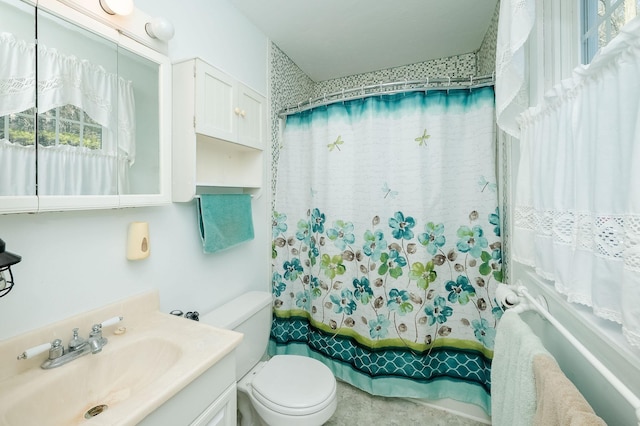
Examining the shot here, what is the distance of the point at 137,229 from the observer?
1065 millimetres

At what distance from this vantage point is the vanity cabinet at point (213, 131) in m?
1.20

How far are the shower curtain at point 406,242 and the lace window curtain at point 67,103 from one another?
44.9 inches

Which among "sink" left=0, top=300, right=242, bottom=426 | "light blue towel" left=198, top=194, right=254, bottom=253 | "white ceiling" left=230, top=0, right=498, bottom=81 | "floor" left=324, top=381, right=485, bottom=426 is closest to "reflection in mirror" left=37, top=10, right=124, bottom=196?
"light blue towel" left=198, top=194, right=254, bottom=253

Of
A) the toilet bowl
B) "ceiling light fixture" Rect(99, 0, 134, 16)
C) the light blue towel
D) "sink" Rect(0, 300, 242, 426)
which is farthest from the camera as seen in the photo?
the light blue towel

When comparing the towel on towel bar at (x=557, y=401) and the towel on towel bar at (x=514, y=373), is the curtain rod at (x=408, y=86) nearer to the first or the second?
the towel on towel bar at (x=514, y=373)

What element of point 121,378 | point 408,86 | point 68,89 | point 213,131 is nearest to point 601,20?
point 408,86

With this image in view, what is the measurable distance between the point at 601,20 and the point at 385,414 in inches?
81.6

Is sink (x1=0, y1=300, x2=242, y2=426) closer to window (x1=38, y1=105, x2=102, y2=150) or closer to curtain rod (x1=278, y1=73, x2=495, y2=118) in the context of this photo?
window (x1=38, y1=105, x2=102, y2=150)

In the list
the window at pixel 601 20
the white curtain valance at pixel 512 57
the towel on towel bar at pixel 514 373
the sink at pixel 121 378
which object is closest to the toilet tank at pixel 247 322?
the sink at pixel 121 378

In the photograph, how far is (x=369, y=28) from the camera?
1.80 m

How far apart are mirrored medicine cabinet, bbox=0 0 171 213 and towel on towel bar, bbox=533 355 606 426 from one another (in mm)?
1348

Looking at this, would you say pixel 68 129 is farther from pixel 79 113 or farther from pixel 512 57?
pixel 512 57

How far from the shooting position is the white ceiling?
1.60 metres

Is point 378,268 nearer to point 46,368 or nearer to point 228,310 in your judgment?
A: point 228,310
